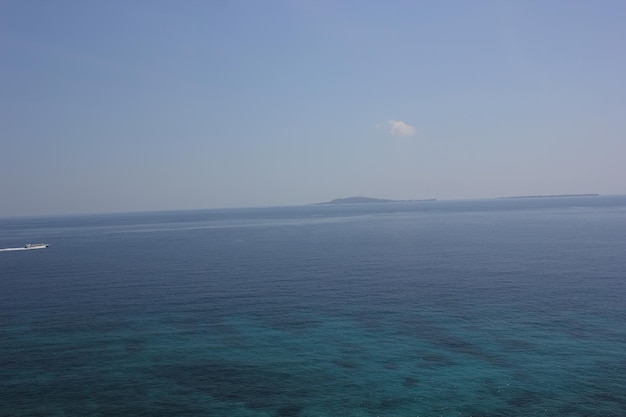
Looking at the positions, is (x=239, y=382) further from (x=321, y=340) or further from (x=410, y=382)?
(x=410, y=382)

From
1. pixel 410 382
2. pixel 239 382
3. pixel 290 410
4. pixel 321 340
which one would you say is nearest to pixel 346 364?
pixel 410 382

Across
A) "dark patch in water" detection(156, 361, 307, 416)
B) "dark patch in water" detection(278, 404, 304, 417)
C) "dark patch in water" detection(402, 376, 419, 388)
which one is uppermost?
"dark patch in water" detection(156, 361, 307, 416)

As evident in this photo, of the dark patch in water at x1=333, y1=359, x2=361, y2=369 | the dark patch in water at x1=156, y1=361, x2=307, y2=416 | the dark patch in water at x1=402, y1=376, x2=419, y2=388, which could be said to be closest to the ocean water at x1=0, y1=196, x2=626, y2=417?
the dark patch in water at x1=402, y1=376, x2=419, y2=388

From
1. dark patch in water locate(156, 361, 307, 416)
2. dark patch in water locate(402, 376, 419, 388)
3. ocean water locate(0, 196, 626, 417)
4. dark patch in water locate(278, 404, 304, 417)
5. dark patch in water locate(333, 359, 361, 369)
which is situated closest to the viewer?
dark patch in water locate(278, 404, 304, 417)

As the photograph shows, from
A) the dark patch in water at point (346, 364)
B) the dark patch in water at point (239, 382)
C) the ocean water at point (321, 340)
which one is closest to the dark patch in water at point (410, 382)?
the ocean water at point (321, 340)

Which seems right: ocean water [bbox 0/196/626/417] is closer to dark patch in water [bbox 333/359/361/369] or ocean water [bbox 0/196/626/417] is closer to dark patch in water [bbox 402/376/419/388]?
dark patch in water [bbox 402/376/419/388]

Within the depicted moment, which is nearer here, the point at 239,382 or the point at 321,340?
the point at 239,382

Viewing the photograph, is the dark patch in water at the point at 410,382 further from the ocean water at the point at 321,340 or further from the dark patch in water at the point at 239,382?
the dark patch in water at the point at 239,382

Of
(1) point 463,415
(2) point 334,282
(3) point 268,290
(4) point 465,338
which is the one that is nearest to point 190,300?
(3) point 268,290
